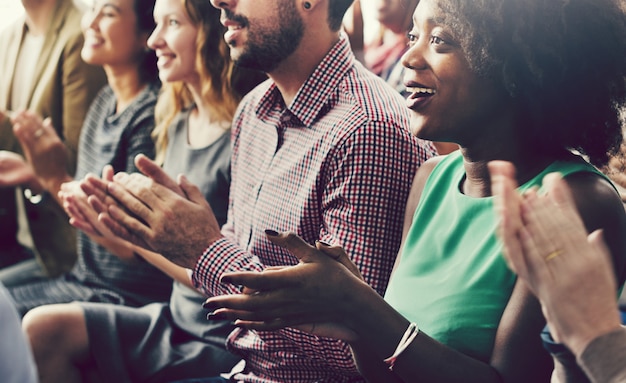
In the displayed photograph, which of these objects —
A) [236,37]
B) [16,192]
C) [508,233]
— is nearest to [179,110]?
[236,37]

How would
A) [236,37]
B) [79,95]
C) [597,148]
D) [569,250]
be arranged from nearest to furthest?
1. [569,250]
2. [597,148]
3. [236,37]
4. [79,95]

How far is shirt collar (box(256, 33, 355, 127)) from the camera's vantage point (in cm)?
146

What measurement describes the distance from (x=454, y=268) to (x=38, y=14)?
2.07 m

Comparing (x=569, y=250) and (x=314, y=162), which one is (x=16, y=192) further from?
(x=569, y=250)

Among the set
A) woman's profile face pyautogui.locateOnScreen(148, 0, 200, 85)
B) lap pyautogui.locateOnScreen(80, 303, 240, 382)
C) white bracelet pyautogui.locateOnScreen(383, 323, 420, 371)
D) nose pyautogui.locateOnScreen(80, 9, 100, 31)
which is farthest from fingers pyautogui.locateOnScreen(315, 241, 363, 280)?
nose pyautogui.locateOnScreen(80, 9, 100, 31)

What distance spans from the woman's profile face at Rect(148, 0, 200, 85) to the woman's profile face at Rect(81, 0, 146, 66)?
0.35 metres

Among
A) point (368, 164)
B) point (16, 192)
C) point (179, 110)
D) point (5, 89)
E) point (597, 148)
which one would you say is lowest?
point (16, 192)

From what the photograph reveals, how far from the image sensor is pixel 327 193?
53.5 inches

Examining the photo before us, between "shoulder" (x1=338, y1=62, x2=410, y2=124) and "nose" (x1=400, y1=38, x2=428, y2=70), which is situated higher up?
"nose" (x1=400, y1=38, x2=428, y2=70)

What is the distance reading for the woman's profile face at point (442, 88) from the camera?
111 cm

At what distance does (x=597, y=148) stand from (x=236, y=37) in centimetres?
71

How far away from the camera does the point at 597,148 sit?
1117 millimetres

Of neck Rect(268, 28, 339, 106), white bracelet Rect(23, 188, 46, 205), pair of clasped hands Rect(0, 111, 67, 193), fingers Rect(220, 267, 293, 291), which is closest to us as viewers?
fingers Rect(220, 267, 293, 291)

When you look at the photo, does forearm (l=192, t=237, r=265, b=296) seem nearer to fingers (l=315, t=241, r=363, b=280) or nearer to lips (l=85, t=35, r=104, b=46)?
fingers (l=315, t=241, r=363, b=280)
